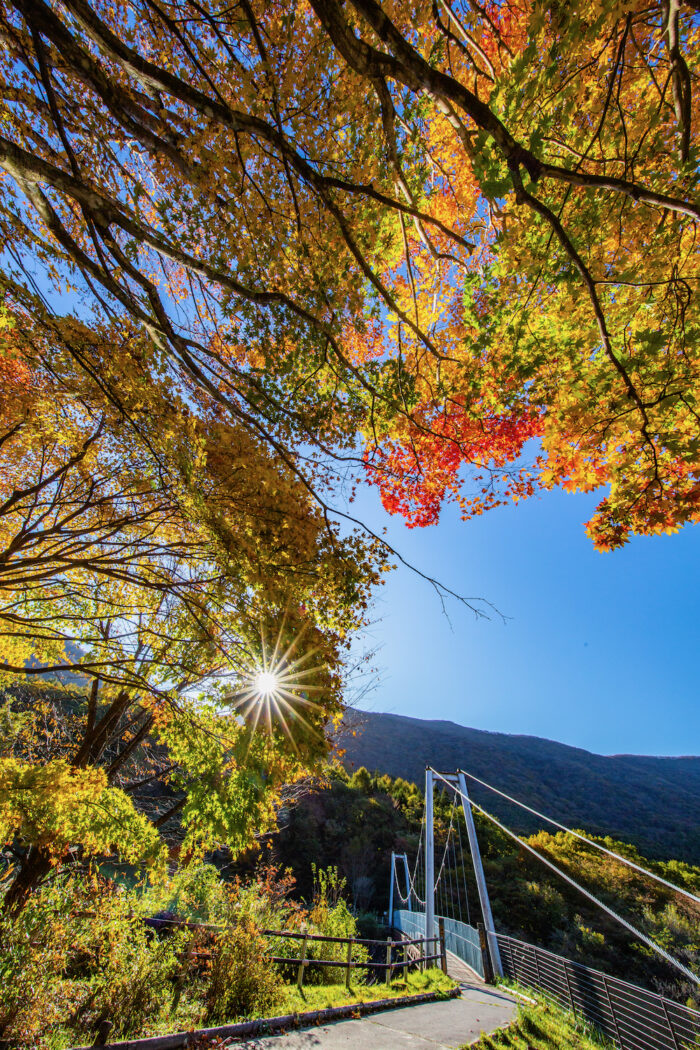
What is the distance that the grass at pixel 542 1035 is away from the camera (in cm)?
401

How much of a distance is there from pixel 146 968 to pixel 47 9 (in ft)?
26.8

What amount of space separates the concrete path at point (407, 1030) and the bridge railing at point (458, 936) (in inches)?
177

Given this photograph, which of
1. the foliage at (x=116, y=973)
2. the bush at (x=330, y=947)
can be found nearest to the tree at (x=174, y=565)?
the foliage at (x=116, y=973)

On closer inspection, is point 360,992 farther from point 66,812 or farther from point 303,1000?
point 66,812

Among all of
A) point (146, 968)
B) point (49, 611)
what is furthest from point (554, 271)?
point (49, 611)

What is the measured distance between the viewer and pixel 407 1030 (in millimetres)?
4352

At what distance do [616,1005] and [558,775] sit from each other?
43.6 m

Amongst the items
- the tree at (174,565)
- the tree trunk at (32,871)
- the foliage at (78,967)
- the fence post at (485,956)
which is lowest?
the fence post at (485,956)

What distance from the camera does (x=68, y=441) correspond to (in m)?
4.70

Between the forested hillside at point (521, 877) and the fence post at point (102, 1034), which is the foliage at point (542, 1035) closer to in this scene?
the fence post at point (102, 1034)

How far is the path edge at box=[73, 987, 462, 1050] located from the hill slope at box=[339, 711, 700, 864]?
67.2 ft

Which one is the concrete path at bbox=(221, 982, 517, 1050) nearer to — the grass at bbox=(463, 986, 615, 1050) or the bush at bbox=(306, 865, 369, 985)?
the grass at bbox=(463, 986, 615, 1050)

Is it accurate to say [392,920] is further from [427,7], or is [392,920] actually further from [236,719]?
[427,7]

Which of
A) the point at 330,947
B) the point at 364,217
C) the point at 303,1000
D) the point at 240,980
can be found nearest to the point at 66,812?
the point at 240,980
